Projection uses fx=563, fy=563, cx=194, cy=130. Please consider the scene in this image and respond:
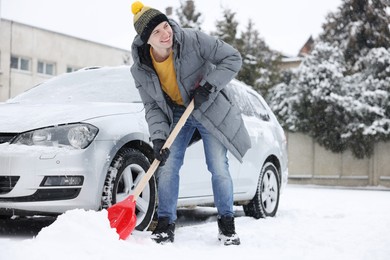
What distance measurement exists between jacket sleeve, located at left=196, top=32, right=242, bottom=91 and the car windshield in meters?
0.99

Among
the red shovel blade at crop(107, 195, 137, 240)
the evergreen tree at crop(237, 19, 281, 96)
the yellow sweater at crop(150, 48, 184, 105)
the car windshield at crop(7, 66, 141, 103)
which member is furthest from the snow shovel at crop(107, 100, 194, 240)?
the evergreen tree at crop(237, 19, 281, 96)

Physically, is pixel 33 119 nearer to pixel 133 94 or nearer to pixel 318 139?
pixel 133 94

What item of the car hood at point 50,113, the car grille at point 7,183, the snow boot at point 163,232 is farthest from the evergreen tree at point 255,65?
the car grille at point 7,183

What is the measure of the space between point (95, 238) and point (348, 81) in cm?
1488

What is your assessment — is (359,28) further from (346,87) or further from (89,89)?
(89,89)

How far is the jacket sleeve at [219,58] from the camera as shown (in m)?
3.81

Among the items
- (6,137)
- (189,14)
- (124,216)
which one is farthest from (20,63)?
(124,216)

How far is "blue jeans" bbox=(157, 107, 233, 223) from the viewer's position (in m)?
3.97

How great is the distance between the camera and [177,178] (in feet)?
13.2

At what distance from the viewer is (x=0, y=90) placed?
2409 cm

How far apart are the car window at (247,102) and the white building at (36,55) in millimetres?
16960

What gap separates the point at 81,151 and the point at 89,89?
1260 mm

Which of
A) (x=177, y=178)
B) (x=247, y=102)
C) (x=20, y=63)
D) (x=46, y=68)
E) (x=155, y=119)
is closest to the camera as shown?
(x=155, y=119)

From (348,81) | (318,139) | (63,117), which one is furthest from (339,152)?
(63,117)
